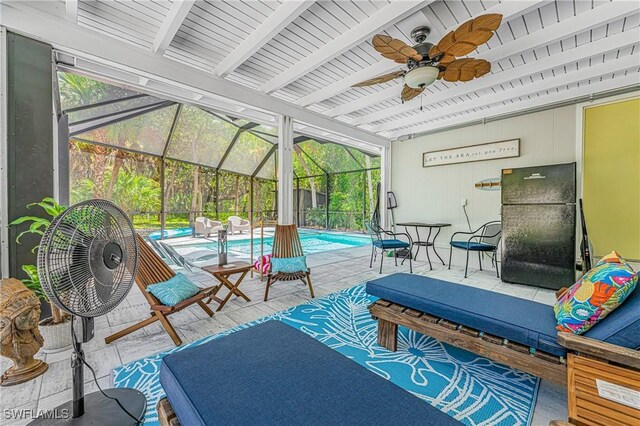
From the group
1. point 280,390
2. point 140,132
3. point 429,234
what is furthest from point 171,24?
point 140,132

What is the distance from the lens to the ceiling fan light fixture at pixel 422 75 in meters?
2.61

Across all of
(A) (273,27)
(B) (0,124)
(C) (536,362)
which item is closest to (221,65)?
(A) (273,27)

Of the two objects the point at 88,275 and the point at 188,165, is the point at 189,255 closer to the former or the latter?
the point at 188,165

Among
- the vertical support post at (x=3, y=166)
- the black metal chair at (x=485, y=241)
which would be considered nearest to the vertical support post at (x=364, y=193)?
the black metal chair at (x=485, y=241)

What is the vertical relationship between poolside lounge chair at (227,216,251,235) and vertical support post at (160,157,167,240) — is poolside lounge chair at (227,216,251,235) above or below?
below

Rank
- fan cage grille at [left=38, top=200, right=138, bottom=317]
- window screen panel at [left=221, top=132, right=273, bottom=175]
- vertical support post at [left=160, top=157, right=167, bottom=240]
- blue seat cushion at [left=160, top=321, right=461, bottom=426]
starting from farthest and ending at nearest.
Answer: window screen panel at [left=221, top=132, right=273, bottom=175] → vertical support post at [left=160, top=157, right=167, bottom=240] → fan cage grille at [left=38, top=200, right=138, bottom=317] → blue seat cushion at [left=160, top=321, right=461, bottom=426]

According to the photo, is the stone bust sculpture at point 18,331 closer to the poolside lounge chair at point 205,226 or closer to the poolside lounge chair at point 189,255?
the poolside lounge chair at point 189,255

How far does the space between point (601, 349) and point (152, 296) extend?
9.98 feet

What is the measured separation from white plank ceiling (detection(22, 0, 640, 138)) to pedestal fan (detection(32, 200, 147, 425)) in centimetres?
208

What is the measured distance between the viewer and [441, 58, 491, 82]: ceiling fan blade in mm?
2610

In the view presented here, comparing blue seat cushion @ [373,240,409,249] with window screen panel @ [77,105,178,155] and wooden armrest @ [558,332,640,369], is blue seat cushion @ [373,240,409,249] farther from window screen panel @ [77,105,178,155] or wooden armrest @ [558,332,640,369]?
window screen panel @ [77,105,178,155]

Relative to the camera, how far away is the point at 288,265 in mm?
3557

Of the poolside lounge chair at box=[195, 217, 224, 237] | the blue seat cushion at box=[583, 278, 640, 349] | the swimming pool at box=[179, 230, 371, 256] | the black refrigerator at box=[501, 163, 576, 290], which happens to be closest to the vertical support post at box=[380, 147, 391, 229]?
the swimming pool at box=[179, 230, 371, 256]

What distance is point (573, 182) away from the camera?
372cm
